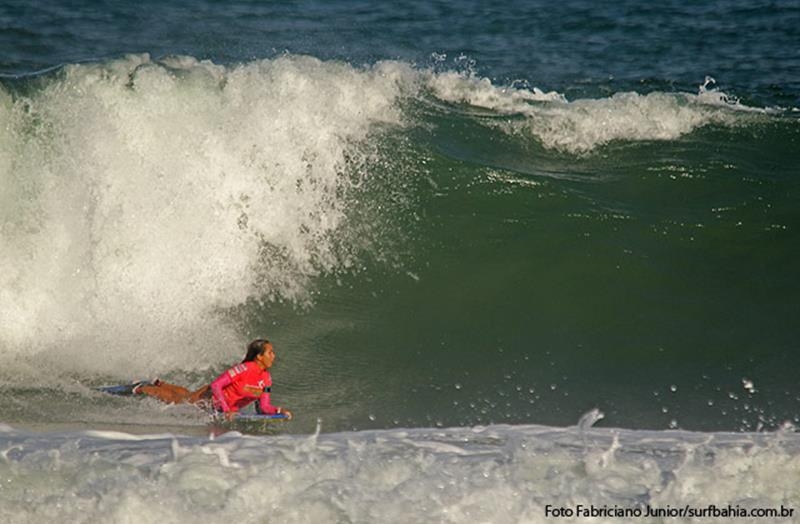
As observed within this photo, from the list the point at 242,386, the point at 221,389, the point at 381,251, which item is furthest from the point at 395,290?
the point at 221,389

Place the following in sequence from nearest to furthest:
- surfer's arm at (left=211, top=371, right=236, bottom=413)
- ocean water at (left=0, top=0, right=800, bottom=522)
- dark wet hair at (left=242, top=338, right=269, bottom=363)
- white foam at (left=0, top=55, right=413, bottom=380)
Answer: ocean water at (left=0, top=0, right=800, bottom=522), surfer's arm at (left=211, top=371, right=236, bottom=413), dark wet hair at (left=242, top=338, right=269, bottom=363), white foam at (left=0, top=55, right=413, bottom=380)

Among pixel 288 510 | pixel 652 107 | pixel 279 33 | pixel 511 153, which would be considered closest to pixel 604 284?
pixel 511 153

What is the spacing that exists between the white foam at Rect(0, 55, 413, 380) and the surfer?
666 mm

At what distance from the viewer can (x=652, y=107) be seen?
12641mm

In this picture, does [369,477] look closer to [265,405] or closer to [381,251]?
[265,405]

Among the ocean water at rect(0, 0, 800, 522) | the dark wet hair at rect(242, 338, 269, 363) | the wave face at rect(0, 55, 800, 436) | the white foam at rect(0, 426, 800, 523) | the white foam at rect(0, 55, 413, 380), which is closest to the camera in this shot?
the white foam at rect(0, 426, 800, 523)

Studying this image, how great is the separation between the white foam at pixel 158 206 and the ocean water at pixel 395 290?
24 millimetres

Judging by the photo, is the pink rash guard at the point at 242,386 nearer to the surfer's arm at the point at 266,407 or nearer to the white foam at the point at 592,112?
the surfer's arm at the point at 266,407

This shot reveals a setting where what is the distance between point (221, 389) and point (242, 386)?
143mm

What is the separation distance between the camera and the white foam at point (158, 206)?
30.4ft

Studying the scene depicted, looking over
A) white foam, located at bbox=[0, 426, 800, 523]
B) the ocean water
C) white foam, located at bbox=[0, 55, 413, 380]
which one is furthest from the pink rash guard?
white foam, located at bbox=[0, 426, 800, 523]

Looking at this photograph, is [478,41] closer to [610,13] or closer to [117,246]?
[610,13]

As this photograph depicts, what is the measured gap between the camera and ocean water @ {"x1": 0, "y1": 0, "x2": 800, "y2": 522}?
6043 mm

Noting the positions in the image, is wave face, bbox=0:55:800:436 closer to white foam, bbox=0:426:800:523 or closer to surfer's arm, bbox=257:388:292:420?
surfer's arm, bbox=257:388:292:420
